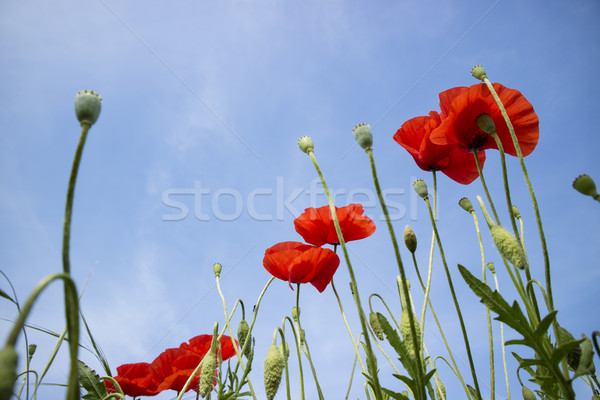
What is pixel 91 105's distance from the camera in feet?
2.09

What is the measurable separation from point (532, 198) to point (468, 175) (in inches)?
29.4

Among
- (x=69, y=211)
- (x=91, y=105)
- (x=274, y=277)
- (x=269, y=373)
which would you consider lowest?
(x=269, y=373)

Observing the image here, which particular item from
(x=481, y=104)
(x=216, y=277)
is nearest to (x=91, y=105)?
(x=481, y=104)

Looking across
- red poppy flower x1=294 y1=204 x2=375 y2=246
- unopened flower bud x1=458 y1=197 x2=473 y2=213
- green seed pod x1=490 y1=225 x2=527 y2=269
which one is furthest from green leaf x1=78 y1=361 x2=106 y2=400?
unopened flower bud x1=458 y1=197 x2=473 y2=213

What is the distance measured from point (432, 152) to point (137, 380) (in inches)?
58.4

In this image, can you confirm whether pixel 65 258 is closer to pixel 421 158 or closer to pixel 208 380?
pixel 208 380

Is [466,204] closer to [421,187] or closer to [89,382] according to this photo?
[421,187]

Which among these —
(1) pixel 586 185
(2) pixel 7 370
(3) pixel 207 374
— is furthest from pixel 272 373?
(1) pixel 586 185

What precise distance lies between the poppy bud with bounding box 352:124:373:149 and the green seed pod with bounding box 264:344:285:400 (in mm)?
591

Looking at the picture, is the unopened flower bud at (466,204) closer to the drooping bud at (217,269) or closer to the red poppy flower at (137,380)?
the drooping bud at (217,269)

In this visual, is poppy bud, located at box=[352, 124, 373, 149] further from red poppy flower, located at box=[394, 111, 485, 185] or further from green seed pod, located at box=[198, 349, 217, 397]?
green seed pod, located at box=[198, 349, 217, 397]

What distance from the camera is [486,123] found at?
1286mm

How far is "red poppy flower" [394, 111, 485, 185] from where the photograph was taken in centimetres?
158

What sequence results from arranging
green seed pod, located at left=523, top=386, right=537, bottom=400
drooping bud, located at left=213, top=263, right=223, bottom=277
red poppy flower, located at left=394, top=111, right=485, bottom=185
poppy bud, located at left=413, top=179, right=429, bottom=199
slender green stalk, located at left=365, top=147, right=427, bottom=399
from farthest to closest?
drooping bud, located at left=213, top=263, right=223, bottom=277 < red poppy flower, located at left=394, top=111, right=485, bottom=185 < green seed pod, located at left=523, top=386, right=537, bottom=400 < poppy bud, located at left=413, top=179, right=429, bottom=199 < slender green stalk, located at left=365, top=147, right=427, bottom=399
